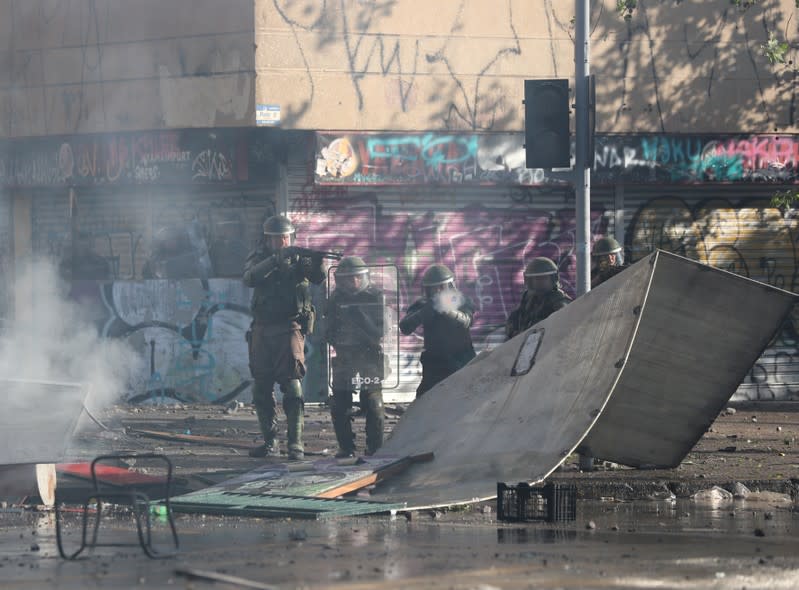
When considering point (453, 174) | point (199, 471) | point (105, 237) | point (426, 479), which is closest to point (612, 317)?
point (426, 479)

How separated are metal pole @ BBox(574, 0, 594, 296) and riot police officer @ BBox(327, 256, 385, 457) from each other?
5.74 ft

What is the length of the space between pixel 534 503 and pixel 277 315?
12.7 ft

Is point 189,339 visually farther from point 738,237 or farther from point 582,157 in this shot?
point 582,157

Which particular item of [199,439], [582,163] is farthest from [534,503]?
[199,439]

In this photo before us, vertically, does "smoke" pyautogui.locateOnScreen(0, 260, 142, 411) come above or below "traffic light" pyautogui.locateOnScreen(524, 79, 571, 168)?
below

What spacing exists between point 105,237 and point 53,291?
970 mm

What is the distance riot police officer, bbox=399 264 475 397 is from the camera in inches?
429

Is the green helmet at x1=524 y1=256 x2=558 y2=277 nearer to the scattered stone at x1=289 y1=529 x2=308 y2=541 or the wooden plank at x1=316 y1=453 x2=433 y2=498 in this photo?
the wooden plank at x1=316 y1=453 x2=433 y2=498

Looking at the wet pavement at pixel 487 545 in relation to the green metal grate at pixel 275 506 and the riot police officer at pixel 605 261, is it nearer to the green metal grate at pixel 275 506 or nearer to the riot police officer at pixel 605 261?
the green metal grate at pixel 275 506

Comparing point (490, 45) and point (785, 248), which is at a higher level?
point (490, 45)

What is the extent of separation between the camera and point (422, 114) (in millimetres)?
16172

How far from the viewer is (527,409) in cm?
837

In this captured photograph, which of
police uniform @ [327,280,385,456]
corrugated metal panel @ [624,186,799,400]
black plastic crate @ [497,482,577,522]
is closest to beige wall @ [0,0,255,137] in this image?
police uniform @ [327,280,385,456]

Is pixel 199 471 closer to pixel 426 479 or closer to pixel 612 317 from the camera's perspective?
pixel 426 479
